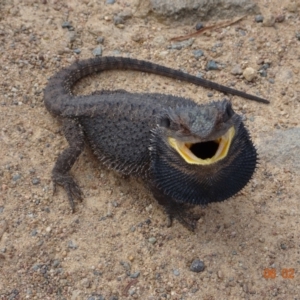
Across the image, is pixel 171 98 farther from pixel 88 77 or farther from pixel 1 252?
pixel 1 252

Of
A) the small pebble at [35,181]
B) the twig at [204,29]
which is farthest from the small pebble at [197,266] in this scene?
the twig at [204,29]

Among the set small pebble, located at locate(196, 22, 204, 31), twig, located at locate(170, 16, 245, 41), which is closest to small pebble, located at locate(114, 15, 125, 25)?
twig, located at locate(170, 16, 245, 41)

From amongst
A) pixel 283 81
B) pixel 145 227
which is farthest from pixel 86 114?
pixel 283 81

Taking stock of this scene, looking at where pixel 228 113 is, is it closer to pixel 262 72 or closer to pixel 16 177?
pixel 16 177

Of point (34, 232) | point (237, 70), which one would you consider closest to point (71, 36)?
point (237, 70)

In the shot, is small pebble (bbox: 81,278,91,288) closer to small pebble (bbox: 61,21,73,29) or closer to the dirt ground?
the dirt ground
